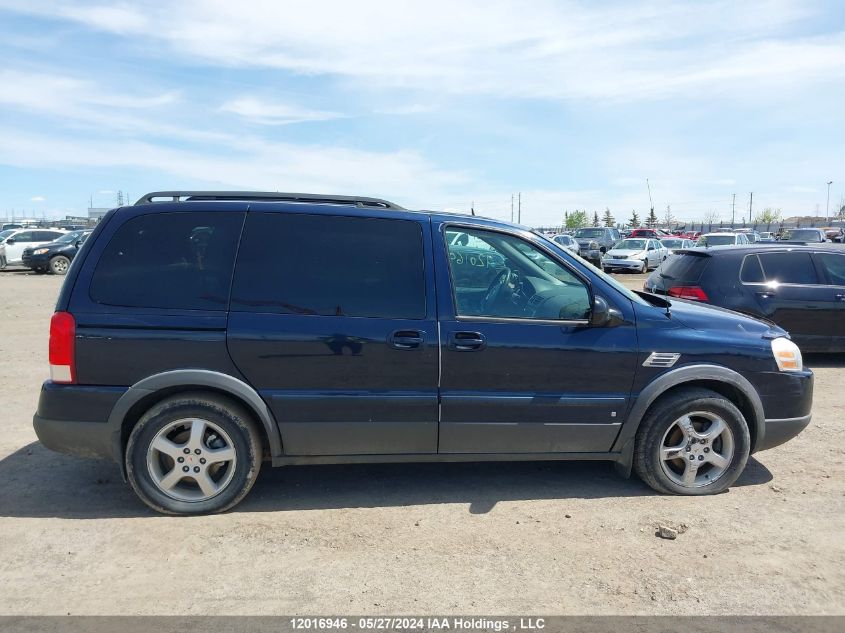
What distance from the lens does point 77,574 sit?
331 cm

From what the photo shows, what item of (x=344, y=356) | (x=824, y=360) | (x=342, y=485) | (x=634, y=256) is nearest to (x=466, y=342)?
(x=344, y=356)

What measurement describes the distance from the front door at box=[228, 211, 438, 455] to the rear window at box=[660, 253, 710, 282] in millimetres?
5504

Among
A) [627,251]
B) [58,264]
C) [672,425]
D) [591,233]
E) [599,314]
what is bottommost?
[672,425]

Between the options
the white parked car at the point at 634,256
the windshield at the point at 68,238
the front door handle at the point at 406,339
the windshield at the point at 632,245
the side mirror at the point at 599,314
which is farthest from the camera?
the windshield at the point at 632,245

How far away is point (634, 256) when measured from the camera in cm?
2703

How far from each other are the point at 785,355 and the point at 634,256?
77.5 ft

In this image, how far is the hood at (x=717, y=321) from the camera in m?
4.33

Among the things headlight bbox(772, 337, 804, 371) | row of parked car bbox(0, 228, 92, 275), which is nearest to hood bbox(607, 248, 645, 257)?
row of parked car bbox(0, 228, 92, 275)

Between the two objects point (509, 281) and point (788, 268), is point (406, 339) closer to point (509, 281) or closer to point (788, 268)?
point (509, 281)

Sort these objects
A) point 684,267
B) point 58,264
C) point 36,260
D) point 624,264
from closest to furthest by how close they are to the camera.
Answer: point 684,267 → point 36,260 → point 58,264 → point 624,264

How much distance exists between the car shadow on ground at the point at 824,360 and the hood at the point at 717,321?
4610mm

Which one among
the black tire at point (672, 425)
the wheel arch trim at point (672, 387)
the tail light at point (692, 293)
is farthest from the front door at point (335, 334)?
the tail light at point (692, 293)

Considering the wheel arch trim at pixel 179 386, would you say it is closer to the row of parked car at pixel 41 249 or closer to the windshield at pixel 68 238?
the row of parked car at pixel 41 249

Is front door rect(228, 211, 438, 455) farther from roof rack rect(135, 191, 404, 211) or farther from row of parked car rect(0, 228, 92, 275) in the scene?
row of parked car rect(0, 228, 92, 275)
